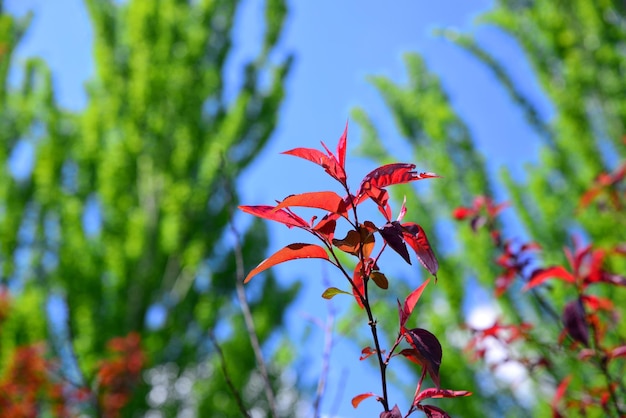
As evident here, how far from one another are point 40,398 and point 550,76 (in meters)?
4.17

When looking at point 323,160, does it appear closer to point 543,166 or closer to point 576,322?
point 576,322

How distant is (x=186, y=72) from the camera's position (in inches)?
184

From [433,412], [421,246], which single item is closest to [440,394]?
[433,412]

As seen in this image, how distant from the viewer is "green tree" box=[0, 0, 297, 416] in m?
4.12

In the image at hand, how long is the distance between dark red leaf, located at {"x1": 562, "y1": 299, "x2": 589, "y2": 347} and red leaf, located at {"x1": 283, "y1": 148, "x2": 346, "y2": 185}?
1.62 ft

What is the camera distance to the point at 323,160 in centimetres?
51

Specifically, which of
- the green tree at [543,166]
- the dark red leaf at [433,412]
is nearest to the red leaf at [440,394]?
the dark red leaf at [433,412]

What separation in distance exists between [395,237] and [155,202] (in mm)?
4231

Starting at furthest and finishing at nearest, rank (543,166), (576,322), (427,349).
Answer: (543,166), (576,322), (427,349)

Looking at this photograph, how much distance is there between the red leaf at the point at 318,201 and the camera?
469 mm

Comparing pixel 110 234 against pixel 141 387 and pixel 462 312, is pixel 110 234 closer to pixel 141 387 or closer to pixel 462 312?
pixel 141 387

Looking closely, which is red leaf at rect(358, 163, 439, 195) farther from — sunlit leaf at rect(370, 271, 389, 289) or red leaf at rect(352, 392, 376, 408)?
red leaf at rect(352, 392, 376, 408)

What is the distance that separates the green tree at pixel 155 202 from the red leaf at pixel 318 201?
341cm

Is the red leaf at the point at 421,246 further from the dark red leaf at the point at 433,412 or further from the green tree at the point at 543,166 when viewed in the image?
the green tree at the point at 543,166
